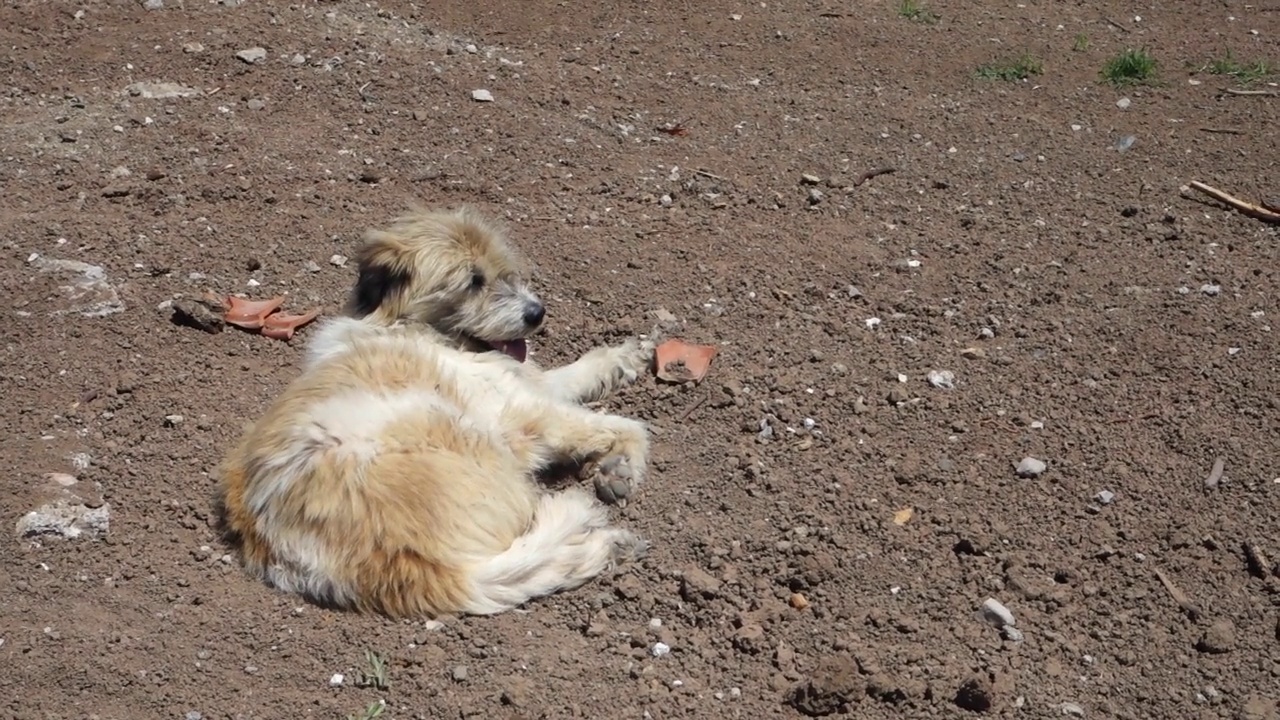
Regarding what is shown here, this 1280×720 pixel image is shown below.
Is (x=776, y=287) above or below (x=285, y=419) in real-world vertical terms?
below

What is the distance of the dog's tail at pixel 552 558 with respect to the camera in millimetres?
4539

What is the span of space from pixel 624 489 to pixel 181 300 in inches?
104

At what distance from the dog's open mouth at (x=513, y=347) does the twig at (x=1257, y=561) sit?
321 cm

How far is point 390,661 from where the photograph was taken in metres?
4.33

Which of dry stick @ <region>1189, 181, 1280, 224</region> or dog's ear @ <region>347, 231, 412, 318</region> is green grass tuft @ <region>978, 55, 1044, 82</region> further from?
dog's ear @ <region>347, 231, 412, 318</region>

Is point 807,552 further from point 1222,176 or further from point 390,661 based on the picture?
point 1222,176

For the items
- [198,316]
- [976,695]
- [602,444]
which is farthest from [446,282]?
[976,695]

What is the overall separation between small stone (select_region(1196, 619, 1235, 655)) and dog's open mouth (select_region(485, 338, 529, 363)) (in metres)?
3.15

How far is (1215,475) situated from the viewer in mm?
4953

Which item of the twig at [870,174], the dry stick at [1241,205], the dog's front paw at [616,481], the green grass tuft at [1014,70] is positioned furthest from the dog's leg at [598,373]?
the green grass tuft at [1014,70]

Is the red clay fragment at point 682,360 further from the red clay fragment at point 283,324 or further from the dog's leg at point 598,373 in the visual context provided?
the red clay fragment at point 283,324

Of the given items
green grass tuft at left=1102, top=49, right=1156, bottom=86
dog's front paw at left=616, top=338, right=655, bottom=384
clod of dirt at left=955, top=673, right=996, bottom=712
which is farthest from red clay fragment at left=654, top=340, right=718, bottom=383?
green grass tuft at left=1102, top=49, right=1156, bottom=86

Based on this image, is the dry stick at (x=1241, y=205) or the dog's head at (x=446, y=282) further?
the dry stick at (x=1241, y=205)

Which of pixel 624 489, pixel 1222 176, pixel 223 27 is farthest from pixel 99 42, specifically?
pixel 1222 176
